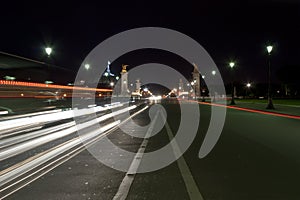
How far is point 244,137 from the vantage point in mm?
13773

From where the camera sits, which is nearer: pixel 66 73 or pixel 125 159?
pixel 125 159

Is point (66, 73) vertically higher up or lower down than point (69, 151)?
higher up

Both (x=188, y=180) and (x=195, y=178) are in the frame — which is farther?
Result: (x=195, y=178)

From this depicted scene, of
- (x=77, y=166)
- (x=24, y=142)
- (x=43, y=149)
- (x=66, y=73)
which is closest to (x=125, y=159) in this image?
(x=77, y=166)

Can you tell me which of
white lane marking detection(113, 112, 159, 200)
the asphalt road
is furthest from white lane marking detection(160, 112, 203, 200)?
white lane marking detection(113, 112, 159, 200)

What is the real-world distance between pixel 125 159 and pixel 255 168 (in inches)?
128

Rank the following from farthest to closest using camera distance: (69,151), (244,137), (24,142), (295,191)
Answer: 1. (244,137)
2. (24,142)
3. (69,151)
4. (295,191)

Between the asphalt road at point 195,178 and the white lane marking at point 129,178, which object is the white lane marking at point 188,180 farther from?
the white lane marking at point 129,178

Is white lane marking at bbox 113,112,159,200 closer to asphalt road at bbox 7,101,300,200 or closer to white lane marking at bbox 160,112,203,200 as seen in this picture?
asphalt road at bbox 7,101,300,200

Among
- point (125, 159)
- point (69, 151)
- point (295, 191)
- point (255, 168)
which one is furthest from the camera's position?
point (69, 151)

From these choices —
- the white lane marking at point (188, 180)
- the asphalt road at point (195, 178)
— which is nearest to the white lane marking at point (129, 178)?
the asphalt road at point (195, 178)

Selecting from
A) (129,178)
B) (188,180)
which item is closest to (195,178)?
(188,180)

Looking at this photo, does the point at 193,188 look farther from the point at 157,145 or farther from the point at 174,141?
the point at 174,141

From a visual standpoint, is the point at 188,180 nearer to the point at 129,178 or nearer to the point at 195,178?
the point at 195,178
